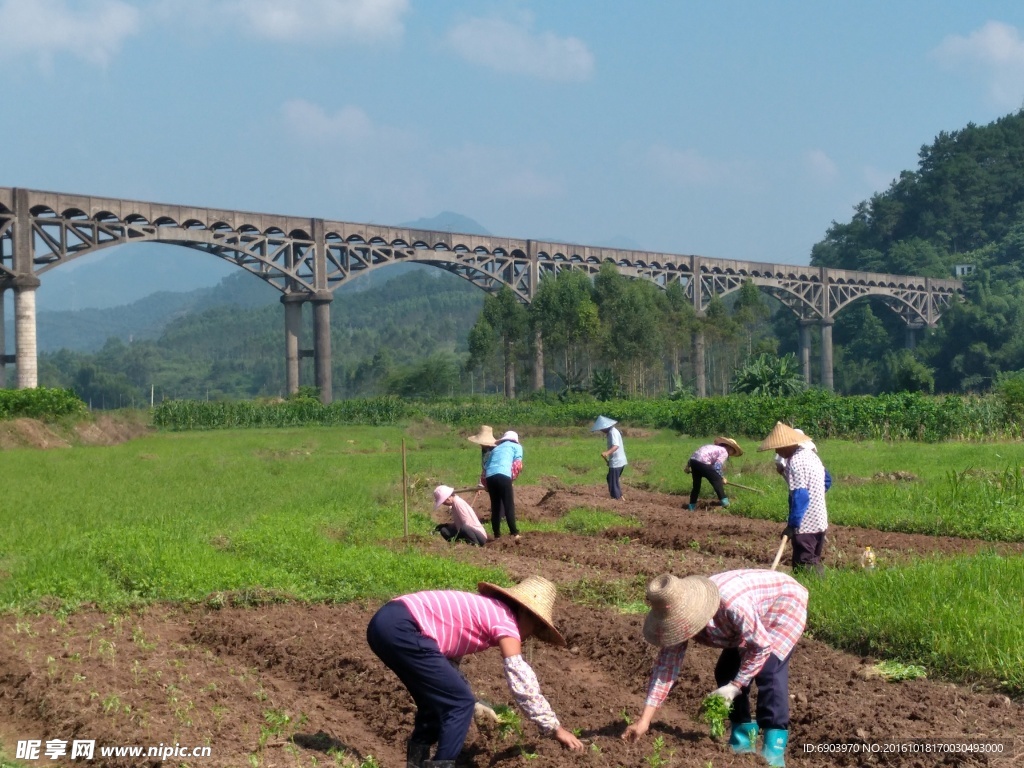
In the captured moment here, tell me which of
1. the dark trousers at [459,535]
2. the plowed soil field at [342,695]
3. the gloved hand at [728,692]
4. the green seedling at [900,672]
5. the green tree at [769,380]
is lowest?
the plowed soil field at [342,695]

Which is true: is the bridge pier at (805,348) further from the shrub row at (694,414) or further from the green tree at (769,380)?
the shrub row at (694,414)

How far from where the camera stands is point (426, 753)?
6059 millimetres

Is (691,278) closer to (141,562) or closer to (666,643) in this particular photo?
(141,562)

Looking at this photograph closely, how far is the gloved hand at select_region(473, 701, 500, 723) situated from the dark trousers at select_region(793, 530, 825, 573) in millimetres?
4038

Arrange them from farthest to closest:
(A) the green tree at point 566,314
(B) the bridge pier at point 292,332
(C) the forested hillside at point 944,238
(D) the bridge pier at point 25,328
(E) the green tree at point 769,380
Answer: (C) the forested hillside at point 944,238, (A) the green tree at point 566,314, (E) the green tree at point 769,380, (B) the bridge pier at point 292,332, (D) the bridge pier at point 25,328

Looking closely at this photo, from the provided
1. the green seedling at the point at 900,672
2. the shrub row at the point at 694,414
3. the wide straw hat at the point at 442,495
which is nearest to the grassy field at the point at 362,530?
the green seedling at the point at 900,672

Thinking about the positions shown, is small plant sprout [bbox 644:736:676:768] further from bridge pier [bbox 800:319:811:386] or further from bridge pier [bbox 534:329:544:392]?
bridge pier [bbox 800:319:811:386]

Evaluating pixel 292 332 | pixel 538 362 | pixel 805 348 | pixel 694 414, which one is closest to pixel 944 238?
pixel 805 348

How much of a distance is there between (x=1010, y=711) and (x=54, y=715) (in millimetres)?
5841

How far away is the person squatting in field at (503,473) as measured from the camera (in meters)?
13.9

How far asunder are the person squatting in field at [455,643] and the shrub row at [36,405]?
33.6 meters

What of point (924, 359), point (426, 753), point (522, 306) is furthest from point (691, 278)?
point (426, 753)

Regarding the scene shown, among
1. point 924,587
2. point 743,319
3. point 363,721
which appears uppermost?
point 743,319

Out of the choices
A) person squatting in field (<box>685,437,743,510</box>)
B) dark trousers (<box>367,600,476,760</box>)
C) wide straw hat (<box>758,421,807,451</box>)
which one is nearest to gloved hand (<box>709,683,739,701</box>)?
dark trousers (<box>367,600,476,760</box>)
